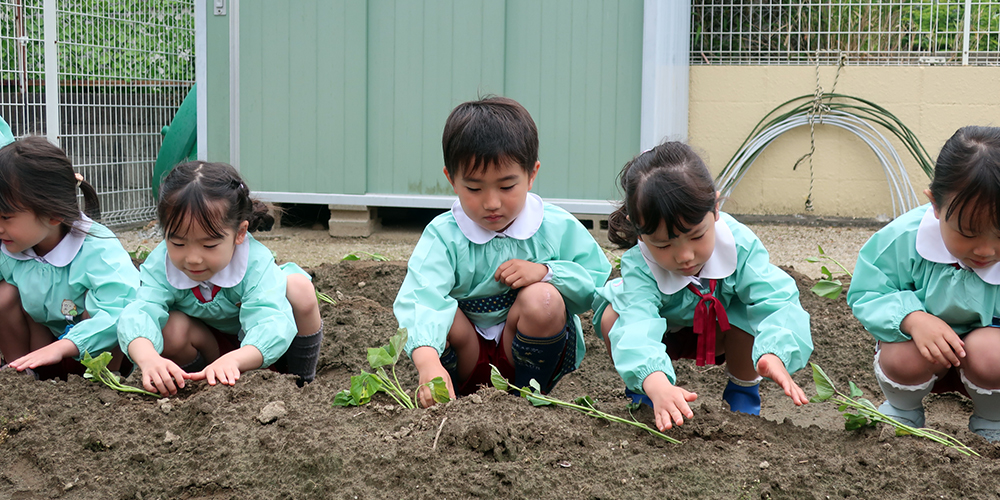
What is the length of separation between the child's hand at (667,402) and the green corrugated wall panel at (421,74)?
388 cm

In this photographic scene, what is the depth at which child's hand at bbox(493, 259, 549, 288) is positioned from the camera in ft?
8.11

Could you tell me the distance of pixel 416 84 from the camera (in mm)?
5730

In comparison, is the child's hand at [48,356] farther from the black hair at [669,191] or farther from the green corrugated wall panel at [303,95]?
the green corrugated wall panel at [303,95]

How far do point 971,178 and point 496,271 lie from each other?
123cm

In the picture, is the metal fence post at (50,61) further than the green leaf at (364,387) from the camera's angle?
Yes

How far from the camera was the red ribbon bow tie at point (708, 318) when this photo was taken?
7.67ft

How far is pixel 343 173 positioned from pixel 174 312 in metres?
3.34

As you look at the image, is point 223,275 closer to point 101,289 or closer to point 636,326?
point 101,289

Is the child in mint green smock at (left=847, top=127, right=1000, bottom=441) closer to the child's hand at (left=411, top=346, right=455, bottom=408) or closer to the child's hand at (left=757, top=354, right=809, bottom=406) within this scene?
the child's hand at (left=757, top=354, right=809, bottom=406)

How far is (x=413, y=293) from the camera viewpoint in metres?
2.38

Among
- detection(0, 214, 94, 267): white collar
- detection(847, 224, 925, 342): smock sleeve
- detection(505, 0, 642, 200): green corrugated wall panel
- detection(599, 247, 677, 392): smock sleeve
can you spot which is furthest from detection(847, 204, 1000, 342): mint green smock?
detection(505, 0, 642, 200): green corrugated wall panel

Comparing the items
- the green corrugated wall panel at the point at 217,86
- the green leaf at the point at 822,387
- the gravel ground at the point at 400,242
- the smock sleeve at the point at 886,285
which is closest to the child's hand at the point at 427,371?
the green leaf at the point at 822,387

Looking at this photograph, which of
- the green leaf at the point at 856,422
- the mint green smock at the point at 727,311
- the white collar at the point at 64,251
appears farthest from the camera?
the white collar at the point at 64,251

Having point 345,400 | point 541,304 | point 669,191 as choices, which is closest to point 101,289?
point 345,400
